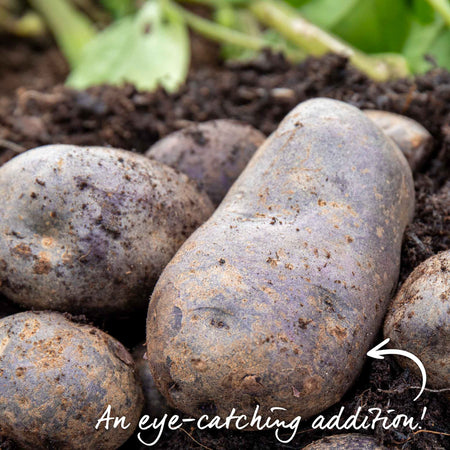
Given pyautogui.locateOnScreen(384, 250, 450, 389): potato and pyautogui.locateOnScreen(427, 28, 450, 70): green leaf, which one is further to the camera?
pyautogui.locateOnScreen(427, 28, 450, 70): green leaf

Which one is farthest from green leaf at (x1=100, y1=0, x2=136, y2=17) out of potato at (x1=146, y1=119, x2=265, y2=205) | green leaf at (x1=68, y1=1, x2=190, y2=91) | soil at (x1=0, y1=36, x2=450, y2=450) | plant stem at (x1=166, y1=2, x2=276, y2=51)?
potato at (x1=146, y1=119, x2=265, y2=205)

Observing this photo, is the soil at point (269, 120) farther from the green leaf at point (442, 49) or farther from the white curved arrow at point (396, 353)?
the green leaf at point (442, 49)

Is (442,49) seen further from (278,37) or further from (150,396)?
(150,396)

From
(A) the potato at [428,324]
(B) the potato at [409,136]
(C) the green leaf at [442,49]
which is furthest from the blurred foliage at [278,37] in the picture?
(A) the potato at [428,324]

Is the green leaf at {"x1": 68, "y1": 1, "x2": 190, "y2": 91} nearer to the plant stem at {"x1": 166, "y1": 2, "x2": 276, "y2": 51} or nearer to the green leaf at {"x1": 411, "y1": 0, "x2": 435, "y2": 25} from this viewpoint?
the plant stem at {"x1": 166, "y1": 2, "x2": 276, "y2": 51}

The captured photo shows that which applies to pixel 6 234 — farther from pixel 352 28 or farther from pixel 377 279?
pixel 352 28

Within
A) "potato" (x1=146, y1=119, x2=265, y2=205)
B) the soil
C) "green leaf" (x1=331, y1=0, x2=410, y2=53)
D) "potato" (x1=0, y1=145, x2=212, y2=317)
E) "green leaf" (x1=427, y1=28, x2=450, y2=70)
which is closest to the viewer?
the soil
